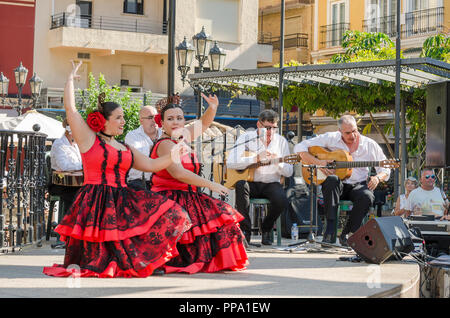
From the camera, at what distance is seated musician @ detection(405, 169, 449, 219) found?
10.4 metres

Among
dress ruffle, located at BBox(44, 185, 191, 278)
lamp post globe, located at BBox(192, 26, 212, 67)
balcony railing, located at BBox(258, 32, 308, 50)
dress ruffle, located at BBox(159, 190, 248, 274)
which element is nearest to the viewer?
dress ruffle, located at BBox(44, 185, 191, 278)

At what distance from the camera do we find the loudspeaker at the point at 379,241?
763 cm

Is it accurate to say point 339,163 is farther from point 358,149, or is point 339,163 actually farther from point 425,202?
point 425,202

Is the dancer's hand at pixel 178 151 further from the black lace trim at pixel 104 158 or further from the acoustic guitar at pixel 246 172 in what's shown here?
the acoustic guitar at pixel 246 172

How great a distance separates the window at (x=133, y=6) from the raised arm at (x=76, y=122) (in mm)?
30499

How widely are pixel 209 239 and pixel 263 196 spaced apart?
8.62ft

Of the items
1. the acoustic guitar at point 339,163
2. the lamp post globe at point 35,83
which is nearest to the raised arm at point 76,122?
the acoustic guitar at point 339,163

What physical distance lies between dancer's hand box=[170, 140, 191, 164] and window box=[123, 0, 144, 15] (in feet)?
99.5

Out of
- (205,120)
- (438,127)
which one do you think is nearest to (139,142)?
(205,120)

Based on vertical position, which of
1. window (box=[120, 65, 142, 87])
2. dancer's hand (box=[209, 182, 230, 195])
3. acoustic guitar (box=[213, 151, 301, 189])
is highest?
window (box=[120, 65, 142, 87])

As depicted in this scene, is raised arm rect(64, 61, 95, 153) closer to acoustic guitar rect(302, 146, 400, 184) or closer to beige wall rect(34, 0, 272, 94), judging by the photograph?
acoustic guitar rect(302, 146, 400, 184)

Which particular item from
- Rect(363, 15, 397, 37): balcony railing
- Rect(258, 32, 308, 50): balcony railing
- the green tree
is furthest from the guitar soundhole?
Rect(258, 32, 308, 50): balcony railing

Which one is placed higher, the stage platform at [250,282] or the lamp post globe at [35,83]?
the lamp post globe at [35,83]
